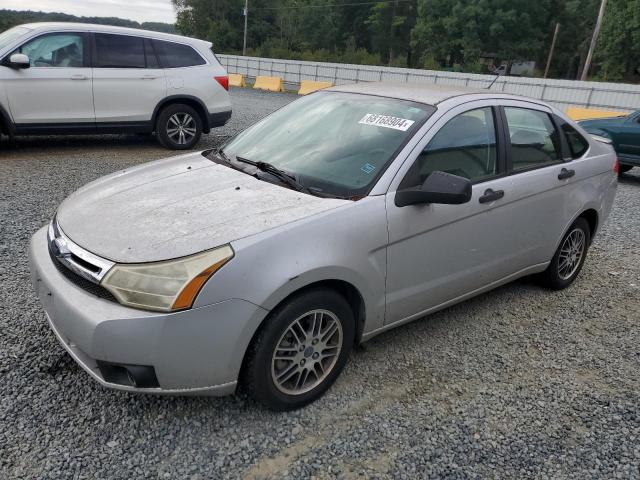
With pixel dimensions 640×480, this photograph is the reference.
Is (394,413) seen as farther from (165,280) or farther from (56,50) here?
(56,50)

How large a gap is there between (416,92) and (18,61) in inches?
242

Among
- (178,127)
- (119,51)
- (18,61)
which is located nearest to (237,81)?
(178,127)

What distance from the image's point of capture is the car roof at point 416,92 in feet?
11.2

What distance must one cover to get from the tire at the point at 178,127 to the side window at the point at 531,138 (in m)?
6.41

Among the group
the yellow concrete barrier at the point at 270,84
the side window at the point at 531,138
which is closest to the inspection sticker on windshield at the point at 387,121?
the side window at the point at 531,138

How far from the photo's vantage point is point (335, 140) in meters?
3.28

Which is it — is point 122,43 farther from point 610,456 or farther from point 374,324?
point 610,456

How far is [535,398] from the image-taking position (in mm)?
3008

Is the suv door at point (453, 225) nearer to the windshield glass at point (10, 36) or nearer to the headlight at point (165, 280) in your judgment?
the headlight at point (165, 280)

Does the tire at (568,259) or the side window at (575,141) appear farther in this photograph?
the tire at (568,259)

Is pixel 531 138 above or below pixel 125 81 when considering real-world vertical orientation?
above

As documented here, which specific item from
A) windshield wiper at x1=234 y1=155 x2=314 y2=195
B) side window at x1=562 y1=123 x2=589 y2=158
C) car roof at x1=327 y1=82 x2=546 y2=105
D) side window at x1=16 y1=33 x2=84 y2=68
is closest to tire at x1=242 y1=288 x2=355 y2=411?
windshield wiper at x1=234 y1=155 x2=314 y2=195

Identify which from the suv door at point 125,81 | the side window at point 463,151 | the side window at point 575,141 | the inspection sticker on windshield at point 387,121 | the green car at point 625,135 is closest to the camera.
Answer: the side window at point 463,151

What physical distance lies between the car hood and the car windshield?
22cm
